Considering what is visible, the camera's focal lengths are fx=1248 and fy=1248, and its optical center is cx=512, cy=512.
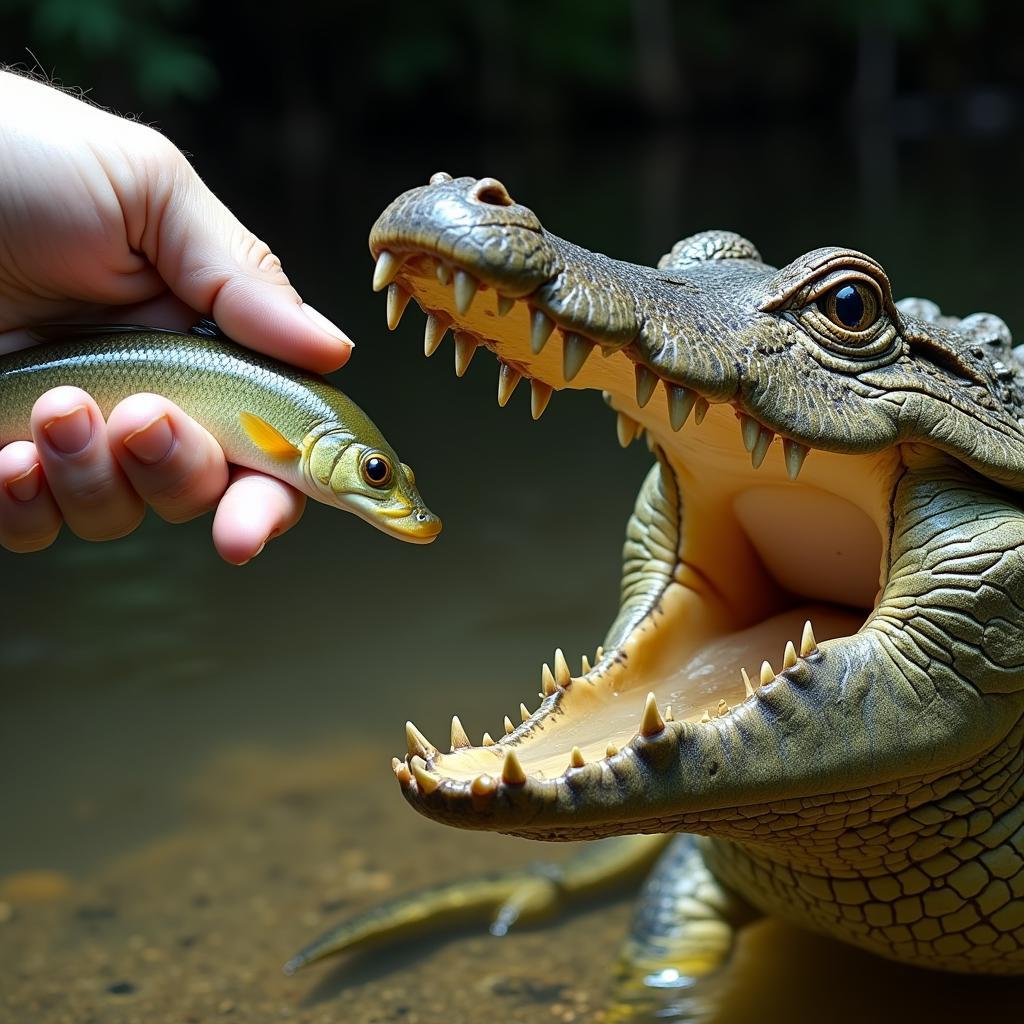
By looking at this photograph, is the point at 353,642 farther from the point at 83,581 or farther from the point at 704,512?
the point at 704,512

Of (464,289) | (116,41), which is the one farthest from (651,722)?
(116,41)

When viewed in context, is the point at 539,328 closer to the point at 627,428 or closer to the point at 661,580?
the point at 627,428

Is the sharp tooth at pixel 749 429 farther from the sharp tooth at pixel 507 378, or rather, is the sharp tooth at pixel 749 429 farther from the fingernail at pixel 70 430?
the fingernail at pixel 70 430

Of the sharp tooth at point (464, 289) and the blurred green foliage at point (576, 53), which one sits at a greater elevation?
the blurred green foliage at point (576, 53)

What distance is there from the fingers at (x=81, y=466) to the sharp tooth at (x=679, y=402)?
32.4 inches

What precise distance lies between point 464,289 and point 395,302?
0.56 ft

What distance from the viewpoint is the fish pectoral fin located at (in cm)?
188

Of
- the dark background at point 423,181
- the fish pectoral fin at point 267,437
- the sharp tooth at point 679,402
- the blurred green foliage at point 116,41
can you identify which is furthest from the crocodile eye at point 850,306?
the blurred green foliage at point 116,41

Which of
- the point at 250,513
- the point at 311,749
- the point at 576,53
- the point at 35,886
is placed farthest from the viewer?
the point at 576,53

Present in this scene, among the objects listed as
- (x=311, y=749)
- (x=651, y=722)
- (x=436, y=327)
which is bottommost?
(x=311, y=749)

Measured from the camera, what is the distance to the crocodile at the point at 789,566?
1592 millimetres

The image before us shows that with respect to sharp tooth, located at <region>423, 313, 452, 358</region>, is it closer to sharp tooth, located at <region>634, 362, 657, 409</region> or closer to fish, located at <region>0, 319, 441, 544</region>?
fish, located at <region>0, 319, 441, 544</region>

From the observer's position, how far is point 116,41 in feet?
51.6

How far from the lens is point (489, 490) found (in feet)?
17.3
